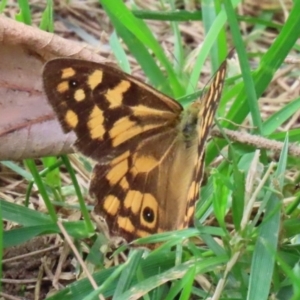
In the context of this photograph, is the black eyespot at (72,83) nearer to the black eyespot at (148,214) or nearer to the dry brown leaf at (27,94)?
the dry brown leaf at (27,94)

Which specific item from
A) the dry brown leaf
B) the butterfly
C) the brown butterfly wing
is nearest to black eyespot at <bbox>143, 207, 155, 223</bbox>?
the butterfly

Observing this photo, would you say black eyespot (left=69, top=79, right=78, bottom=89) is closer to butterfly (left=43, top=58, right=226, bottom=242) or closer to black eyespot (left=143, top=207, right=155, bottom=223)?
butterfly (left=43, top=58, right=226, bottom=242)

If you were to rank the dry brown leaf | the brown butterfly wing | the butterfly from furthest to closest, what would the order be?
the dry brown leaf
the butterfly
the brown butterfly wing

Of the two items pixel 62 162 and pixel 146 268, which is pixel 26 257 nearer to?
pixel 62 162

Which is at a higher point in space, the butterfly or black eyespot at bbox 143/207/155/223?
the butterfly

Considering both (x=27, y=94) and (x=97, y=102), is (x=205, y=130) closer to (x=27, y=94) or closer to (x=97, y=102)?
(x=97, y=102)

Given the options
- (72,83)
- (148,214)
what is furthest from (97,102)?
(148,214)
